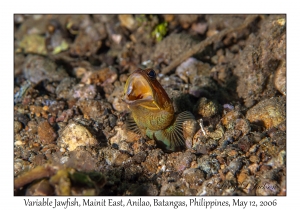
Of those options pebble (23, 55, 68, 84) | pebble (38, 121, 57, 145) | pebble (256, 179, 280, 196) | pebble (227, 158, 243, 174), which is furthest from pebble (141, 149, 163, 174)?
pebble (23, 55, 68, 84)

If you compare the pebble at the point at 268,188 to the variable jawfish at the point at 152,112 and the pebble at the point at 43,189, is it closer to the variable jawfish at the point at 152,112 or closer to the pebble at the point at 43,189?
the variable jawfish at the point at 152,112

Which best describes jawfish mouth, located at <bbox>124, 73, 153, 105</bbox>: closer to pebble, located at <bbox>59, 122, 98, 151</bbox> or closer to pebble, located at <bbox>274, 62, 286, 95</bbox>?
pebble, located at <bbox>59, 122, 98, 151</bbox>

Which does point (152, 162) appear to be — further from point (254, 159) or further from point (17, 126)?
point (17, 126)

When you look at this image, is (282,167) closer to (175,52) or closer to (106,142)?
(106,142)

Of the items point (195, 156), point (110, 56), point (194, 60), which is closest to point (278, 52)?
point (194, 60)

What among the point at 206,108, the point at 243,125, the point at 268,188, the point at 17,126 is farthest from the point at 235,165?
the point at 17,126

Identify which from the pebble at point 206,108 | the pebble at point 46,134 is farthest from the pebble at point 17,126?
the pebble at point 206,108
